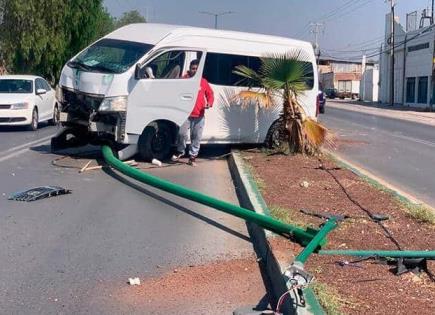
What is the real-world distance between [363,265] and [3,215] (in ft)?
15.2

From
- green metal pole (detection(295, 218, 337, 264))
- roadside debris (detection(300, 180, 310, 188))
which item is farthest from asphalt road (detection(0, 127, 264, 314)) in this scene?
roadside debris (detection(300, 180, 310, 188))

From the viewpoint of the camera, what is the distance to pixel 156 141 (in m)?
13.2

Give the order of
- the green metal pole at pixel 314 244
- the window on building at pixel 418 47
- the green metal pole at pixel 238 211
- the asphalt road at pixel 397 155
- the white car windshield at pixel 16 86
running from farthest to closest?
the window on building at pixel 418 47 → the white car windshield at pixel 16 86 → the asphalt road at pixel 397 155 → the green metal pole at pixel 238 211 → the green metal pole at pixel 314 244

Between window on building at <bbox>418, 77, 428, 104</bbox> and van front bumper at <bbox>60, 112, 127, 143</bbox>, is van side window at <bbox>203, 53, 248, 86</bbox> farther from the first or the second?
window on building at <bbox>418, 77, 428, 104</bbox>

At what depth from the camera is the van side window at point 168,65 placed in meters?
13.0

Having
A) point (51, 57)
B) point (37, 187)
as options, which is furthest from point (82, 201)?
point (51, 57)

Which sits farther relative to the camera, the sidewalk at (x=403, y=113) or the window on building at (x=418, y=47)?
the window on building at (x=418, y=47)

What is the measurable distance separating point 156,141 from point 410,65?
55.4m

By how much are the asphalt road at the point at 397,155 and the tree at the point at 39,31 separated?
1756cm

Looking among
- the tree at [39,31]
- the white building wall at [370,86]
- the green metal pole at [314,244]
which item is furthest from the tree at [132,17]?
the green metal pole at [314,244]

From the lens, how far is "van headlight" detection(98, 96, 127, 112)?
40.6ft

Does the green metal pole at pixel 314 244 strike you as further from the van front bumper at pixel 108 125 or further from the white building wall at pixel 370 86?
the white building wall at pixel 370 86

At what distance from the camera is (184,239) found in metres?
7.59

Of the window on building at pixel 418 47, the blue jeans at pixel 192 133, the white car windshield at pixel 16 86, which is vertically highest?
the window on building at pixel 418 47
